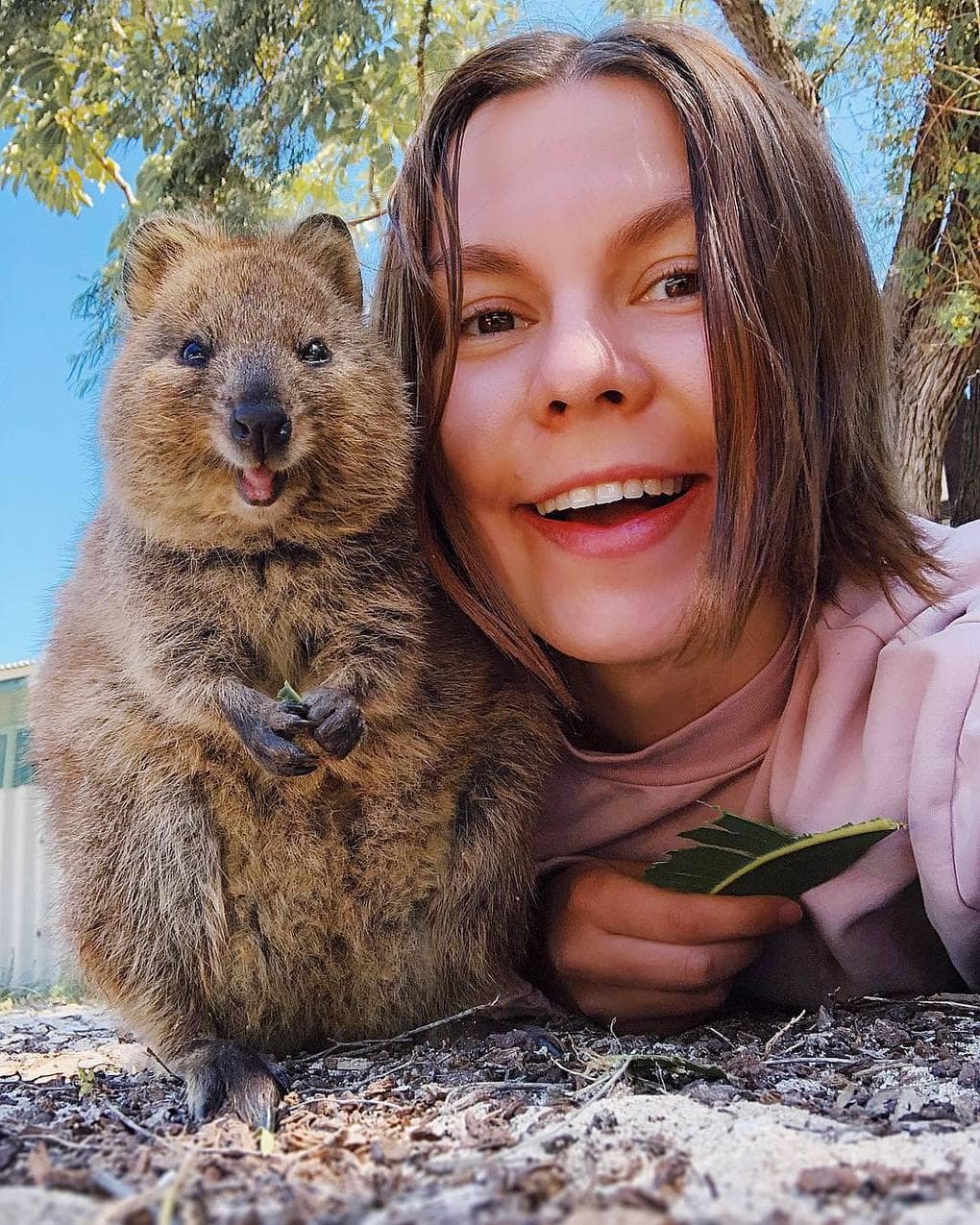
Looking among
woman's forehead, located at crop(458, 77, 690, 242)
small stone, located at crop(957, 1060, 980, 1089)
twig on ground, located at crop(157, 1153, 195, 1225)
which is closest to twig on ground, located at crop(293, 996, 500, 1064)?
small stone, located at crop(957, 1060, 980, 1089)

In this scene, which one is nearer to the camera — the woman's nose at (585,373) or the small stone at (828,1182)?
the small stone at (828,1182)

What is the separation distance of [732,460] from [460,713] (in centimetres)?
78

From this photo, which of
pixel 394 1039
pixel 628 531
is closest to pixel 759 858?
pixel 628 531

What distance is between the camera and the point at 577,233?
7.70ft

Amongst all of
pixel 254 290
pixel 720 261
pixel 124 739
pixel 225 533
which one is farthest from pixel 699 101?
pixel 124 739

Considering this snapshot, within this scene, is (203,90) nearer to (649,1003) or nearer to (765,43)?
(765,43)

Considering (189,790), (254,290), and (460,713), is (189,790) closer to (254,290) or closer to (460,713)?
(460,713)

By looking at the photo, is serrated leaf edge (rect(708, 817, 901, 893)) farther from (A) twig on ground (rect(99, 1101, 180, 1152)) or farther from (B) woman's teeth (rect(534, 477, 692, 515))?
(A) twig on ground (rect(99, 1101, 180, 1152))

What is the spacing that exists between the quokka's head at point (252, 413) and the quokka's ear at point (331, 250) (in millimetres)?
139

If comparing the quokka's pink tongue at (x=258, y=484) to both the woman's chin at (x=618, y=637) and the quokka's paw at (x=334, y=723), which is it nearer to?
the quokka's paw at (x=334, y=723)

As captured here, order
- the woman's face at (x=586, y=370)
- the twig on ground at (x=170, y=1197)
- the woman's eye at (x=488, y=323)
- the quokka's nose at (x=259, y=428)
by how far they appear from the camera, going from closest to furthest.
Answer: the twig on ground at (x=170, y=1197) < the quokka's nose at (x=259, y=428) < the woman's face at (x=586, y=370) < the woman's eye at (x=488, y=323)

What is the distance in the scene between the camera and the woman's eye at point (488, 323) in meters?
2.59

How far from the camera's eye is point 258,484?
228cm

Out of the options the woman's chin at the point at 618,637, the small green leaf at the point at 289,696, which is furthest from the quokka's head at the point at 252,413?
the woman's chin at the point at 618,637
